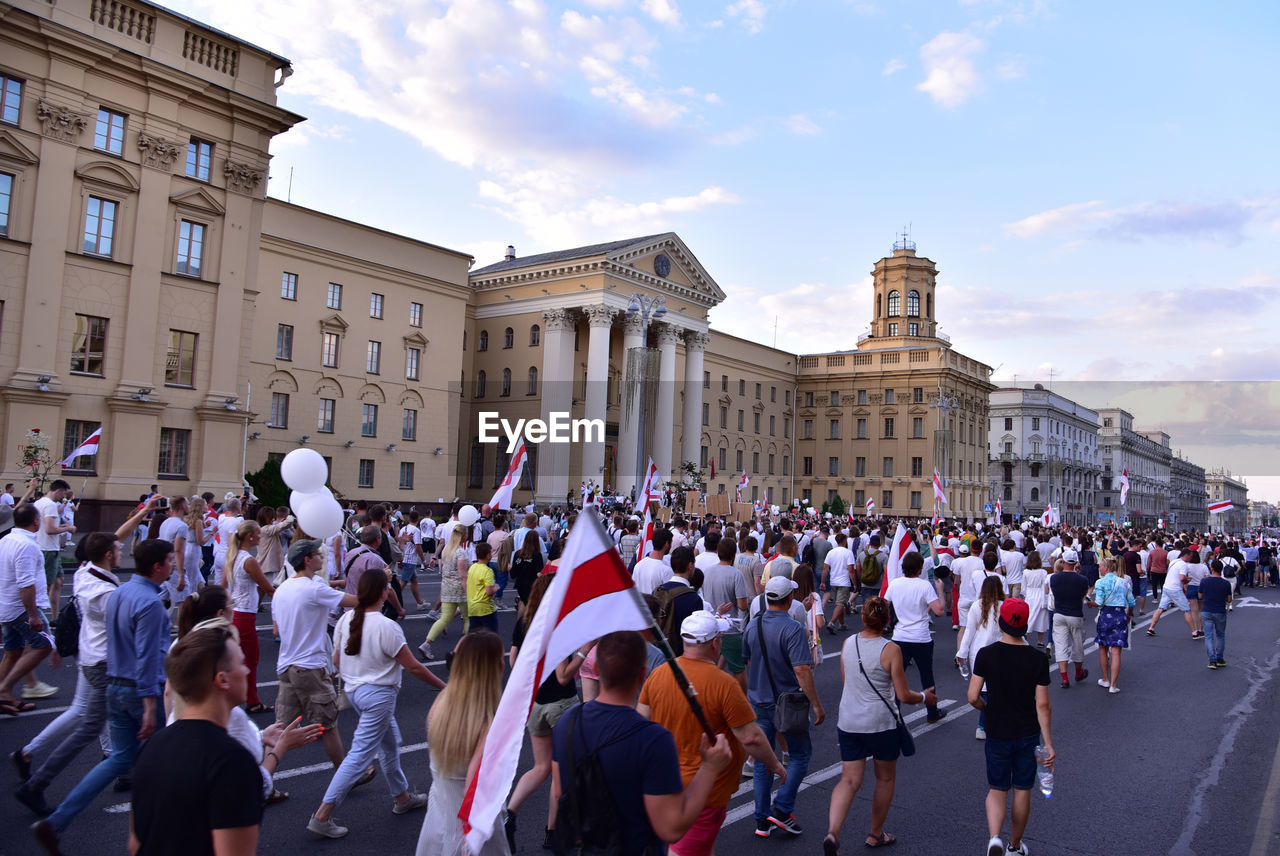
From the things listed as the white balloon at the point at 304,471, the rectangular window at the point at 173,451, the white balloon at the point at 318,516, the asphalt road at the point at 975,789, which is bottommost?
the asphalt road at the point at 975,789

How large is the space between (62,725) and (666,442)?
48.2m

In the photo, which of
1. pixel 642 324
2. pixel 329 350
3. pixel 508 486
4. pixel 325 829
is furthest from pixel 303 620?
pixel 642 324

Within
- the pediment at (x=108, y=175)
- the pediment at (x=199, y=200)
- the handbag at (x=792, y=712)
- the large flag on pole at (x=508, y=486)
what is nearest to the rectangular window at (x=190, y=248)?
the pediment at (x=199, y=200)

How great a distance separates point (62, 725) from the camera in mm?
5789

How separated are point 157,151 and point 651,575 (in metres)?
25.1

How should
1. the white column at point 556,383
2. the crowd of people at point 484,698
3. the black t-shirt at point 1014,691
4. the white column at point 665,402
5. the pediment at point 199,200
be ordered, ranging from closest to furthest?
the crowd of people at point 484,698, the black t-shirt at point 1014,691, the pediment at point 199,200, the white column at point 556,383, the white column at point 665,402

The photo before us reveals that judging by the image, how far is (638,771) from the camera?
3.28 m

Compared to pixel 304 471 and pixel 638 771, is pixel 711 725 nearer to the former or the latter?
pixel 638 771

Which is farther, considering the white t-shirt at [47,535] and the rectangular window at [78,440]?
the rectangular window at [78,440]

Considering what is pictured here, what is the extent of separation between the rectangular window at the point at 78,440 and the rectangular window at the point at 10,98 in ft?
28.3

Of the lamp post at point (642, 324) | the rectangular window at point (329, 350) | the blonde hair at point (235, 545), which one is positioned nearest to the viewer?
the blonde hair at point (235, 545)

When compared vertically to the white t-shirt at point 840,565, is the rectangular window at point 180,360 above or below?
above

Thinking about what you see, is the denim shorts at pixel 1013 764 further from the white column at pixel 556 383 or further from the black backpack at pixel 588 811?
the white column at pixel 556 383

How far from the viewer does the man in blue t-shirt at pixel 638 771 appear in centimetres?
325
